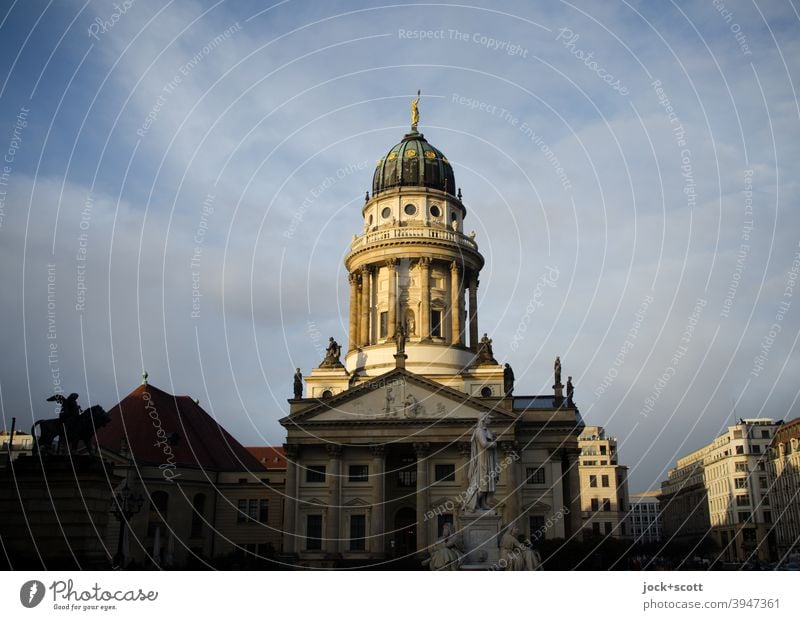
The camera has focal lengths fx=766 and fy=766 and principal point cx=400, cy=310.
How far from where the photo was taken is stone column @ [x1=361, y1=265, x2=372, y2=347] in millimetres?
71688

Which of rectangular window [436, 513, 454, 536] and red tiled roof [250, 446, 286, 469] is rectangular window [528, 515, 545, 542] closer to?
rectangular window [436, 513, 454, 536]

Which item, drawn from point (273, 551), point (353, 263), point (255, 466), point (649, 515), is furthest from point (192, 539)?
point (649, 515)

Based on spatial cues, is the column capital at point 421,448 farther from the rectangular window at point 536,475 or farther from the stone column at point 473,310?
the stone column at point 473,310

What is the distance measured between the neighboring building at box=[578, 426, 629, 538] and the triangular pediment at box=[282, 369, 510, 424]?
51.0m

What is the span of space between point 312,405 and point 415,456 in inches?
366

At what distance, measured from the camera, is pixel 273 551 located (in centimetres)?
5991

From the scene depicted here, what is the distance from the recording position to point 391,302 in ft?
230

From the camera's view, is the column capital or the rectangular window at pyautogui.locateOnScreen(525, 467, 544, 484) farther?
the rectangular window at pyautogui.locateOnScreen(525, 467, 544, 484)

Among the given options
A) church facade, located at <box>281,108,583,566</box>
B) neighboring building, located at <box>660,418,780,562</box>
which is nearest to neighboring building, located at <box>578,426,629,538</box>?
neighboring building, located at <box>660,418,780,562</box>

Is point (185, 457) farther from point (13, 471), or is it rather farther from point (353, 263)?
point (13, 471)

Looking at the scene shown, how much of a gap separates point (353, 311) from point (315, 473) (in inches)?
729

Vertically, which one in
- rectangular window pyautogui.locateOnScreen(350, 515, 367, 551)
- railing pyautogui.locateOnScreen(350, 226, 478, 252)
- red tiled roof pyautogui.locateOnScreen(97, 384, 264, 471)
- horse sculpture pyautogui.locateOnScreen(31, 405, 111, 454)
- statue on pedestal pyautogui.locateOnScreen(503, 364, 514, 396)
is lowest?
rectangular window pyautogui.locateOnScreen(350, 515, 367, 551)

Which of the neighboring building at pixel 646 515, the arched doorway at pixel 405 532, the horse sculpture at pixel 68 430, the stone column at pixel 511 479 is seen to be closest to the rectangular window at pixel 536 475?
the stone column at pixel 511 479

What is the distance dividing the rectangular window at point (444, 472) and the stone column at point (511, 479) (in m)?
3.86
